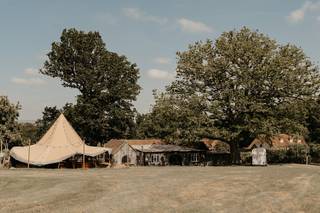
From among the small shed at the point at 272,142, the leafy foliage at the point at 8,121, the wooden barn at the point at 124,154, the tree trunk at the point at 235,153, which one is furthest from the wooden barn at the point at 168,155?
the leafy foliage at the point at 8,121

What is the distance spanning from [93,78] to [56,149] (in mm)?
22466

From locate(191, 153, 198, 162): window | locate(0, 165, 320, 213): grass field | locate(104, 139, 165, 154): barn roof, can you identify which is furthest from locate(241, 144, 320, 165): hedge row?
locate(0, 165, 320, 213): grass field

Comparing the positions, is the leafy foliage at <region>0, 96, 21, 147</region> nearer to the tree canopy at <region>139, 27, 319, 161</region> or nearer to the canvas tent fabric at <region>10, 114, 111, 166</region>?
the canvas tent fabric at <region>10, 114, 111, 166</region>

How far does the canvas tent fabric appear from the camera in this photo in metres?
59.8

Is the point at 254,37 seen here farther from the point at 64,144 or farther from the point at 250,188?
the point at 250,188

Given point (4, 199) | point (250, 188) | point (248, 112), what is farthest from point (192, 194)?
point (248, 112)

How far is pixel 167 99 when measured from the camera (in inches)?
2648

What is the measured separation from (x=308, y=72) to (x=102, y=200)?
146ft

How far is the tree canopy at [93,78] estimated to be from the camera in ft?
269

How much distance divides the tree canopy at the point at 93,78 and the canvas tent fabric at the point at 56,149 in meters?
15.1

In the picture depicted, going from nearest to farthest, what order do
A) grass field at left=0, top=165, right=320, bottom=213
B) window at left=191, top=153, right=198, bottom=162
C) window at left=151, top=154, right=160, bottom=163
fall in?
grass field at left=0, top=165, right=320, bottom=213 → window at left=151, top=154, right=160, bottom=163 → window at left=191, top=153, right=198, bottom=162

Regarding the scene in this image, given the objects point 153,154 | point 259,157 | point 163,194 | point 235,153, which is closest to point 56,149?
point 153,154

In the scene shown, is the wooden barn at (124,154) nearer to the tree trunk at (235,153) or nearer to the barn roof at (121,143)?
the barn roof at (121,143)

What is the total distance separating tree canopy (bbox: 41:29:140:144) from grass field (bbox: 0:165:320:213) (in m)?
42.5
